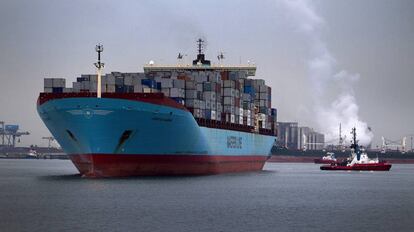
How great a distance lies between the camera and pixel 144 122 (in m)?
69.6

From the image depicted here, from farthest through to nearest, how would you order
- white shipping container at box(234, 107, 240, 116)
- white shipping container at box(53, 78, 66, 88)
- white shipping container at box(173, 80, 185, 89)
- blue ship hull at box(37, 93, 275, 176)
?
white shipping container at box(234, 107, 240, 116)
white shipping container at box(173, 80, 185, 89)
white shipping container at box(53, 78, 66, 88)
blue ship hull at box(37, 93, 275, 176)

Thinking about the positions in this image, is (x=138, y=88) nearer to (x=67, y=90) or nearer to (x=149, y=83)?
(x=149, y=83)

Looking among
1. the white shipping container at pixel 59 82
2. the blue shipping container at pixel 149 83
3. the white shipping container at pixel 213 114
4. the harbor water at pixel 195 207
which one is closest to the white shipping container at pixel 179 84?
the blue shipping container at pixel 149 83

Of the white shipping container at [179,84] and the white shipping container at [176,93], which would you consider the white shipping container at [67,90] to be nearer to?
the white shipping container at [176,93]

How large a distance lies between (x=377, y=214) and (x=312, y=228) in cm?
927

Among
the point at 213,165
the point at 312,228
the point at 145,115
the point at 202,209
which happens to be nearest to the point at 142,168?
the point at 145,115

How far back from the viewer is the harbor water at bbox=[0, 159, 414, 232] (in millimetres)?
41469

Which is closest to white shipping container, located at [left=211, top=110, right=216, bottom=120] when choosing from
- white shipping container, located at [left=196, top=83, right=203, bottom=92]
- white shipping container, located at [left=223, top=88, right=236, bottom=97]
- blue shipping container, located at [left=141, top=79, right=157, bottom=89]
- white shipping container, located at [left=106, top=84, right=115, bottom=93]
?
white shipping container, located at [left=196, top=83, right=203, bottom=92]

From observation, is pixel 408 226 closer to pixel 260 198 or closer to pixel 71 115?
pixel 260 198

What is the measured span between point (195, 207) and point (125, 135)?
824 inches

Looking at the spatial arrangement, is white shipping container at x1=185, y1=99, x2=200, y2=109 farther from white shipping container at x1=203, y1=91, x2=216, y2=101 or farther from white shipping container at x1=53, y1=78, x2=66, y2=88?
white shipping container at x1=53, y1=78, x2=66, y2=88

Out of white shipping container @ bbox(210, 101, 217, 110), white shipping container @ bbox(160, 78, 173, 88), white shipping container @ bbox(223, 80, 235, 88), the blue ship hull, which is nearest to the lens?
the blue ship hull

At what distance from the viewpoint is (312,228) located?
40.8 metres

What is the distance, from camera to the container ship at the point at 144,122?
6850cm
